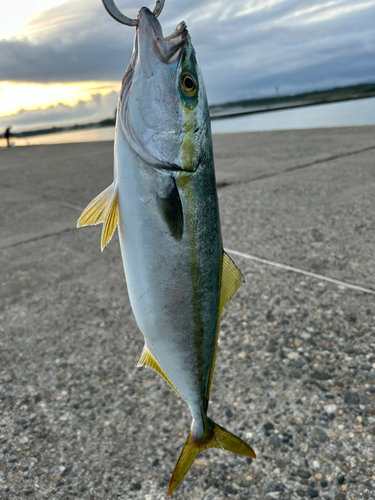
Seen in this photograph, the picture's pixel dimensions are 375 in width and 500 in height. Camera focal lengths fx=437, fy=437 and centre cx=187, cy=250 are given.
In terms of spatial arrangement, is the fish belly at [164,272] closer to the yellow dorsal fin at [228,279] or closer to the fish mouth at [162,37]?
the yellow dorsal fin at [228,279]

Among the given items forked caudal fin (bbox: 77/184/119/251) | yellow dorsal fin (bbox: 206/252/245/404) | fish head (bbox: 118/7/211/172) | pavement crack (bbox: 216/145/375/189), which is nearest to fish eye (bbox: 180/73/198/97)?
fish head (bbox: 118/7/211/172)

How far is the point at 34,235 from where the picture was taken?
18.6ft

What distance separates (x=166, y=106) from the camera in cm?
130

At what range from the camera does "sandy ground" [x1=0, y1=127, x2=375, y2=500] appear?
2.06 metres

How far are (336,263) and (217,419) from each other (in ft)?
6.91

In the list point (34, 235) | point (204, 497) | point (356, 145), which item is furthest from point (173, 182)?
point (356, 145)

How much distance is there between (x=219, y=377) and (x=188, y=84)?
190cm

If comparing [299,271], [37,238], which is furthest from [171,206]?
[37,238]

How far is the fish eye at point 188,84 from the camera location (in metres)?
1.28

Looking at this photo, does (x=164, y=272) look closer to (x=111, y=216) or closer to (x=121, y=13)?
(x=111, y=216)

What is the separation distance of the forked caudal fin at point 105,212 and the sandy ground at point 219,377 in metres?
1.32

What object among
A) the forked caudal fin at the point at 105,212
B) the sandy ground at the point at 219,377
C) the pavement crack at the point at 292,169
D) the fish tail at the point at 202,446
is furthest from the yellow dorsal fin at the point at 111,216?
the pavement crack at the point at 292,169

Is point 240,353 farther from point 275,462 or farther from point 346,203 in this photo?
point 346,203

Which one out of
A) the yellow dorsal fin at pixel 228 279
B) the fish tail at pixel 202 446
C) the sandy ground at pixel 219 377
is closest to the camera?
the yellow dorsal fin at pixel 228 279
